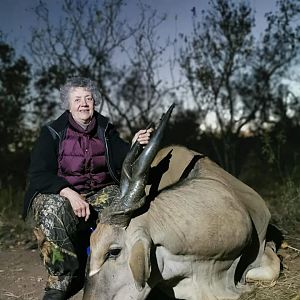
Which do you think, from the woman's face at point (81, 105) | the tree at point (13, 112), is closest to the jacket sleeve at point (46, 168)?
the woman's face at point (81, 105)

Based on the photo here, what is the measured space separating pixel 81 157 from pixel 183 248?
1211 millimetres

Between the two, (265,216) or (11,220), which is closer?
(265,216)

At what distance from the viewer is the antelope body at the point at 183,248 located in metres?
3.21

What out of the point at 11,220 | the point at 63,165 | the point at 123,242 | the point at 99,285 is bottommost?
the point at 11,220

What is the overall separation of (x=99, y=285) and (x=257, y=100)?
34.3 feet

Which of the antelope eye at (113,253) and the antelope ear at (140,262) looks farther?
the antelope eye at (113,253)

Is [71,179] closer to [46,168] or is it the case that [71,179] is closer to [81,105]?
[46,168]

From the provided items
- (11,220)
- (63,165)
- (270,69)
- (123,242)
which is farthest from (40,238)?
(270,69)

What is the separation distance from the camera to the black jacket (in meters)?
3.85

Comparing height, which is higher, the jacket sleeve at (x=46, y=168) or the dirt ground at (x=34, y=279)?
the jacket sleeve at (x=46, y=168)

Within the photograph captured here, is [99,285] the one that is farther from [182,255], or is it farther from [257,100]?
[257,100]

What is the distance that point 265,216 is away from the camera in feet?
13.8

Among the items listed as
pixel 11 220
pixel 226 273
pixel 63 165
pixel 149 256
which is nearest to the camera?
pixel 149 256

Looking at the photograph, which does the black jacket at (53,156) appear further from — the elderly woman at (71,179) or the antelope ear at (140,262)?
the antelope ear at (140,262)
